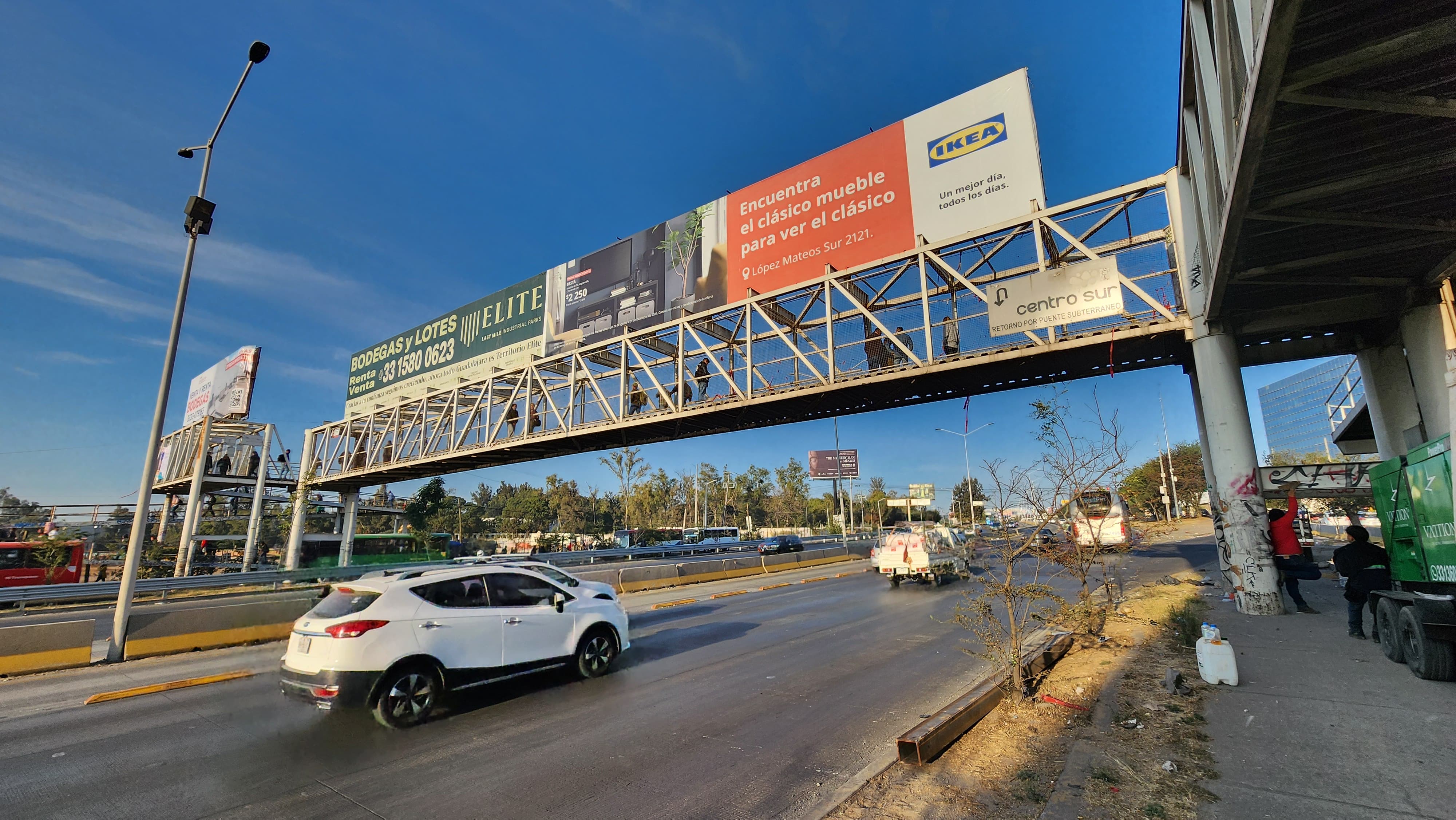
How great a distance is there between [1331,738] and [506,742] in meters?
7.19

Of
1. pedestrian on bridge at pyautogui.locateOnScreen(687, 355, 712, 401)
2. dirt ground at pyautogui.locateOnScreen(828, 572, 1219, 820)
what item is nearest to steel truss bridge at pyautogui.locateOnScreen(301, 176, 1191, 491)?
pedestrian on bridge at pyautogui.locateOnScreen(687, 355, 712, 401)

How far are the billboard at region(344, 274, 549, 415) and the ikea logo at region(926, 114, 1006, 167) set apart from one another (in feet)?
57.5

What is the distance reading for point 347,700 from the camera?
5.93 meters

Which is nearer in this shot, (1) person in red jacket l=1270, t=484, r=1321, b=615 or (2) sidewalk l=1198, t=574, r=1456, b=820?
(2) sidewalk l=1198, t=574, r=1456, b=820

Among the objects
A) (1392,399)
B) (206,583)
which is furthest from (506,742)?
(206,583)

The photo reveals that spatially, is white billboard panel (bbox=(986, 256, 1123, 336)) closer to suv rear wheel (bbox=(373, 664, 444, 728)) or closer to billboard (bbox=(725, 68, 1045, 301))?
billboard (bbox=(725, 68, 1045, 301))

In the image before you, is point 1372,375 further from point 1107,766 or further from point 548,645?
point 548,645

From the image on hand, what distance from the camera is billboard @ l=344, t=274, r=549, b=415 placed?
90.3 feet

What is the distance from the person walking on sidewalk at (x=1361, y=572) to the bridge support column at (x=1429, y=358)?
311cm

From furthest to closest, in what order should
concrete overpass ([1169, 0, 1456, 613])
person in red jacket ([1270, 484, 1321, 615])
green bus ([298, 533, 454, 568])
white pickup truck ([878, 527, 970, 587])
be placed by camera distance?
green bus ([298, 533, 454, 568]) < white pickup truck ([878, 527, 970, 587]) < person in red jacket ([1270, 484, 1321, 615]) < concrete overpass ([1169, 0, 1456, 613])

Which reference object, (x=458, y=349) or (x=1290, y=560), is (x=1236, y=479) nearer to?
(x=1290, y=560)

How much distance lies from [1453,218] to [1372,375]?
24.9 feet

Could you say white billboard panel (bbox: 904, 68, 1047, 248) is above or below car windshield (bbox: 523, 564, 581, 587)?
above

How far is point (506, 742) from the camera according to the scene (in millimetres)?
5824
